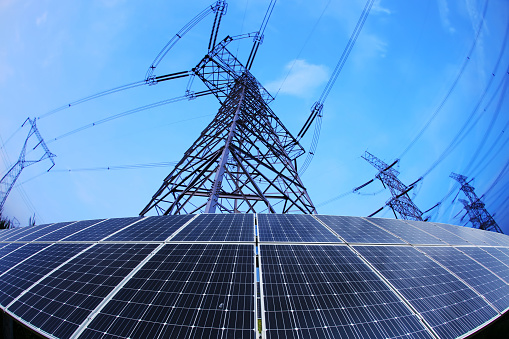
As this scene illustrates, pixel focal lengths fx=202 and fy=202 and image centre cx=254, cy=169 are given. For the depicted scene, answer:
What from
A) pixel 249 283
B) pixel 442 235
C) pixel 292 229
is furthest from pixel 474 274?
pixel 249 283

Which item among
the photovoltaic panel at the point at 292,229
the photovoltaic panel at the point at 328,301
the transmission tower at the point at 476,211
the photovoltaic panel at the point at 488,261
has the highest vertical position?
the transmission tower at the point at 476,211

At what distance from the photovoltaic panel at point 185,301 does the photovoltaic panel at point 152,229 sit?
123 centimetres

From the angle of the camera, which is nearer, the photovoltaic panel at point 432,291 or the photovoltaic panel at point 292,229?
the photovoltaic panel at point 432,291

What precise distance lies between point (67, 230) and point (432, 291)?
11.3m

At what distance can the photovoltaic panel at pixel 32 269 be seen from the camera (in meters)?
4.42

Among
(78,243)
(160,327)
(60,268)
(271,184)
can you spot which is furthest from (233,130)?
(160,327)

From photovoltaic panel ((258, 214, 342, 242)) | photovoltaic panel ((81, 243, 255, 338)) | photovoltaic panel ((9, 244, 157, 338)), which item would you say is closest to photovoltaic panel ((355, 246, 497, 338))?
photovoltaic panel ((258, 214, 342, 242))

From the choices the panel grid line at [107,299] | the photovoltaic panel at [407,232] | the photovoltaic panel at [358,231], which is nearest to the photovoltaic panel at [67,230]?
the panel grid line at [107,299]

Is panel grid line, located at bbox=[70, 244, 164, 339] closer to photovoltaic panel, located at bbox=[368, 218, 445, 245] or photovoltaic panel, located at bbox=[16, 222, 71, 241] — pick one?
photovoltaic panel, located at bbox=[16, 222, 71, 241]

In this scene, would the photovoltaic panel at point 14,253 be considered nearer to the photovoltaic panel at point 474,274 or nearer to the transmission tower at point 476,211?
the photovoltaic panel at point 474,274

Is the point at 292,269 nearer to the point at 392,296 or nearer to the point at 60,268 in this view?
the point at 392,296

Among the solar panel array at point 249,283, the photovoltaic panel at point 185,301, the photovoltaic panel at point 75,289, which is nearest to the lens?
the photovoltaic panel at point 185,301

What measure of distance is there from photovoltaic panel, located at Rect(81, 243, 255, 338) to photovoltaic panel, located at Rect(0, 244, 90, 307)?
2633mm

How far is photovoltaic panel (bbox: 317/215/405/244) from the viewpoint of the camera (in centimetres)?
606
